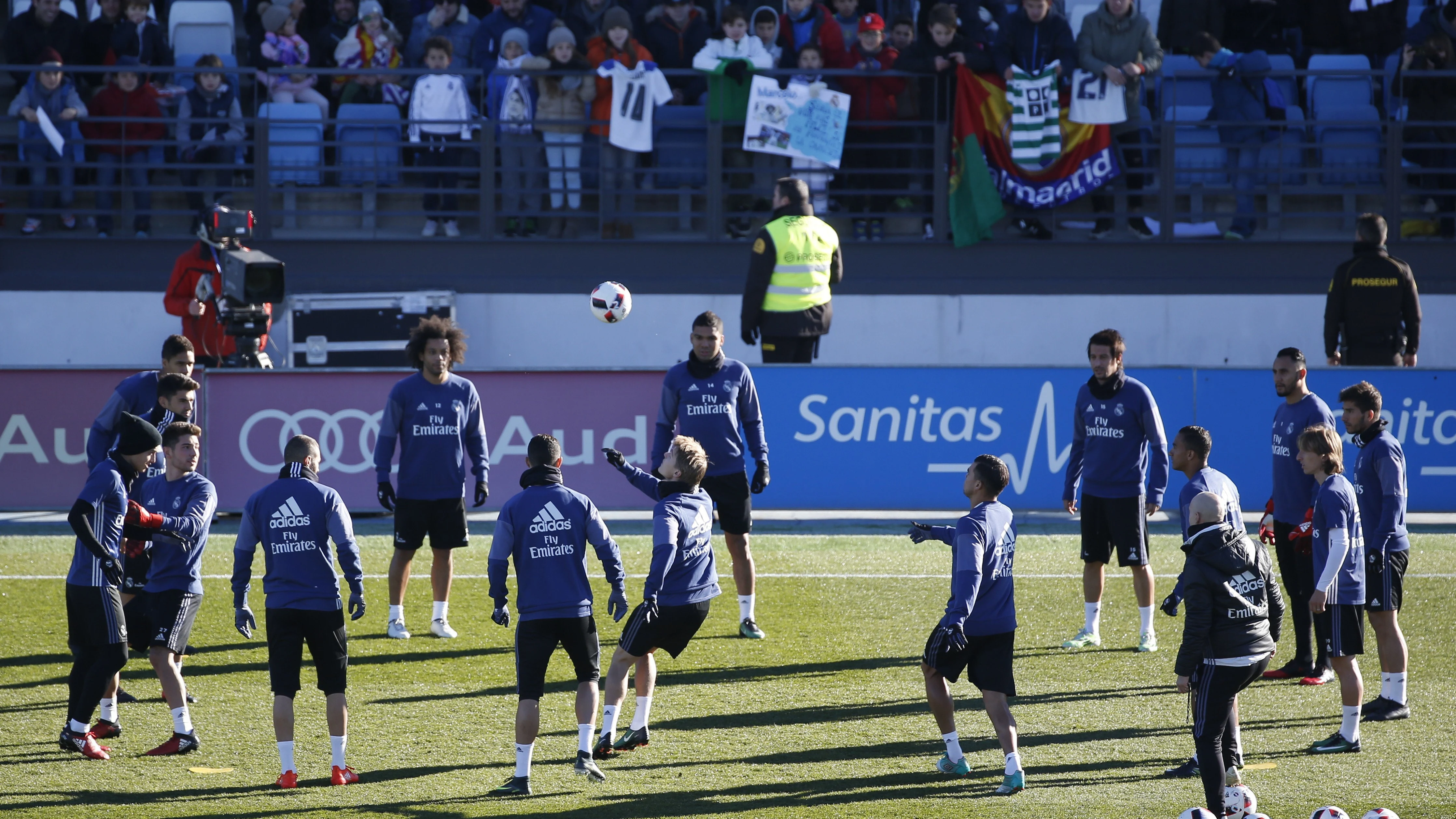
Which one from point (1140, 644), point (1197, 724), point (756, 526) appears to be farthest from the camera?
point (756, 526)

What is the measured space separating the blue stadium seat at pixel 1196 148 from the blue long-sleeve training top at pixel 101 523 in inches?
Answer: 538

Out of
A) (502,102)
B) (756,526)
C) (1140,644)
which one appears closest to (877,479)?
(756,526)

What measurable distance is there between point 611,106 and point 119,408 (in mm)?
8983

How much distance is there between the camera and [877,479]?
1425 centimetres

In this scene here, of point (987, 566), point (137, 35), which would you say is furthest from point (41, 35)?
point (987, 566)

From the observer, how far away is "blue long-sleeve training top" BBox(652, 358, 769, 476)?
10391mm

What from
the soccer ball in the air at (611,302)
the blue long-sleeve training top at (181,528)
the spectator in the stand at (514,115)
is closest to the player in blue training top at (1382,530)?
the blue long-sleeve training top at (181,528)

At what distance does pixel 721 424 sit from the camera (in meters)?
10.4

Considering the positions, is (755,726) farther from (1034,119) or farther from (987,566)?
(1034,119)

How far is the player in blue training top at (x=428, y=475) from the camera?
1043 centimetres

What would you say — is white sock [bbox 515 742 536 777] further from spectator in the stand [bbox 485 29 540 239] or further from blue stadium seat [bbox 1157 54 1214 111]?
blue stadium seat [bbox 1157 54 1214 111]

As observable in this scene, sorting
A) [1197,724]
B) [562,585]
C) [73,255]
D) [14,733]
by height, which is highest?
[73,255]

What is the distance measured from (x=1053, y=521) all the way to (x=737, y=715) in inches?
257

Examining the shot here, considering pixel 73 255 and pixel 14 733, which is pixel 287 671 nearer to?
pixel 14 733
